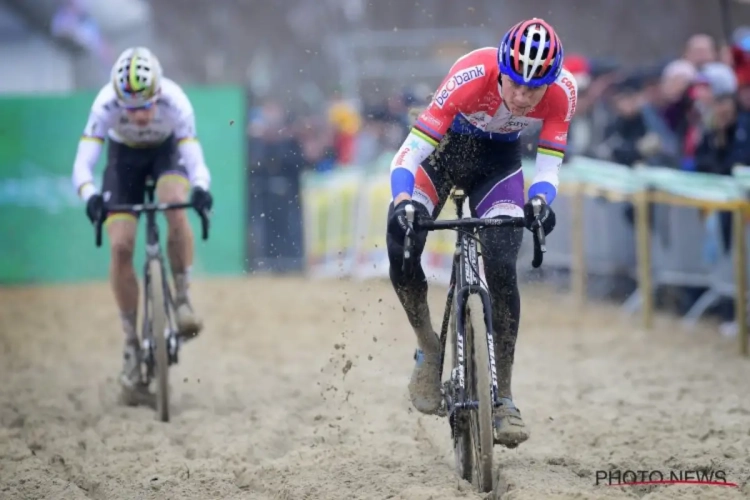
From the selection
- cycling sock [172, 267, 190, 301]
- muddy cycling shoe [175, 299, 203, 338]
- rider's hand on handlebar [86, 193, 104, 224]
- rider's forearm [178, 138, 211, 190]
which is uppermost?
rider's forearm [178, 138, 211, 190]

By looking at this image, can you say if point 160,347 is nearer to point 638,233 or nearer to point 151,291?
point 151,291

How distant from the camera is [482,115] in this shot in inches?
227

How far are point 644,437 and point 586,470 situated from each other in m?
0.93

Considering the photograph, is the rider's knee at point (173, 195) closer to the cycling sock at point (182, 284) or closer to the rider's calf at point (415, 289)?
the cycling sock at point (182, 284)

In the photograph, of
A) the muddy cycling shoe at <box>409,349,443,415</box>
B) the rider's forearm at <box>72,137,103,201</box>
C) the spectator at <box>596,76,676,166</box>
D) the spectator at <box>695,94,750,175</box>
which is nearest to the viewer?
the muddy cycling shoe at <box>409,349,443,415</box>

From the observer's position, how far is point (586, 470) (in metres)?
5.79

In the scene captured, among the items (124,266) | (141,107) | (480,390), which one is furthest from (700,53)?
(480,390)

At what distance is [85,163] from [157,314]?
1185mm

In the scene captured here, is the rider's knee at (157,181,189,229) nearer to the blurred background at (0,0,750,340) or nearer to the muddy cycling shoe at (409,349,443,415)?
the blurred background at (0,0,750,340)

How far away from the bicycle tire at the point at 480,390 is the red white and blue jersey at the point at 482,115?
706mm

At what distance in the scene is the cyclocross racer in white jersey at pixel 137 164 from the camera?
24.6ft

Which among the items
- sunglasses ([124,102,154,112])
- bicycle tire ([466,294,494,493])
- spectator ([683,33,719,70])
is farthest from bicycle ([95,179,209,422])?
spectator ([683,33,719,70])

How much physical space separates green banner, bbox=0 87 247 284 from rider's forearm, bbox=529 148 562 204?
35.2ft

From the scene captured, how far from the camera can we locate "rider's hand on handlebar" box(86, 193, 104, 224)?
742 centimetres
